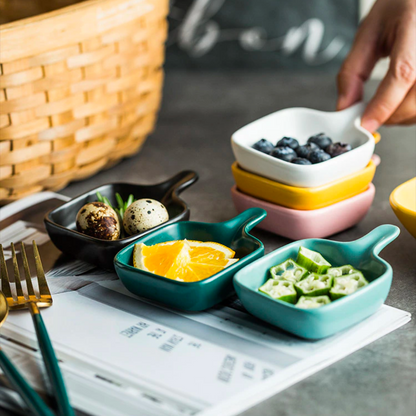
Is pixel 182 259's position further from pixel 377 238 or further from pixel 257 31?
pixel 257 31

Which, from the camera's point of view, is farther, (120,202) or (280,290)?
(120,202)

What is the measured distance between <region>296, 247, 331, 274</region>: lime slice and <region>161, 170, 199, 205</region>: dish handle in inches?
10.7

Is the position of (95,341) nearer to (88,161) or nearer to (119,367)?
(119,367)

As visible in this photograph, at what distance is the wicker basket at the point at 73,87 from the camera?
0.94 meters

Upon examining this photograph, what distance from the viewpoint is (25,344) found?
27.1 inches

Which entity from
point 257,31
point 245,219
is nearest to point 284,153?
point 245,219

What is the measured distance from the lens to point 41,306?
76cm

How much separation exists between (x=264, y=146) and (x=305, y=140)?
0.15 metres

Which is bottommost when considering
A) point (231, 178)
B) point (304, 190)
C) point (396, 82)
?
point (231, 178)

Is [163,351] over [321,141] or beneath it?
beneath

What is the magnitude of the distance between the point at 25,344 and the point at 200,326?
0.22m

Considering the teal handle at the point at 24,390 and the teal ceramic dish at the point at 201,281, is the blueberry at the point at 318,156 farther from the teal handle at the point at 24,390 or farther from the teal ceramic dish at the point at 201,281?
the teal handle at the point at 24,390

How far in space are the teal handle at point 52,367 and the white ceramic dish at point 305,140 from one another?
41 centimetres

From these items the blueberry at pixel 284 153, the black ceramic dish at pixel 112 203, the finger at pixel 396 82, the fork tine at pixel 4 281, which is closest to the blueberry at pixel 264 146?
the blueberry at pixel 284 153
